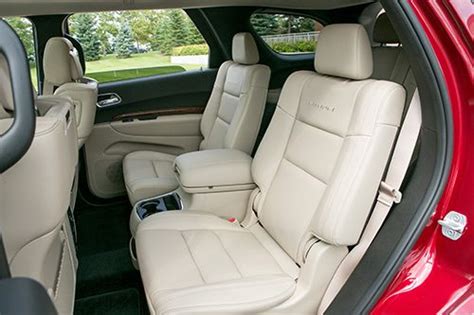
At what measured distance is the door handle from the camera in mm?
2920

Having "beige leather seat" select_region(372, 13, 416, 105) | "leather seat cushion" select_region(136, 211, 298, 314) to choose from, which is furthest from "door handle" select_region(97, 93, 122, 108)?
"beige leather seat" select_region(372, 13, 416, 105)

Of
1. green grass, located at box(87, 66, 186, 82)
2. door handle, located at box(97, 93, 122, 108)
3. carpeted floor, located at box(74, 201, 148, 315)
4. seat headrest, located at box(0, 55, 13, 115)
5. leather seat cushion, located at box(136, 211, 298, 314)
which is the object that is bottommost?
carpeted floor, located at box(74, 201, 148, 315)

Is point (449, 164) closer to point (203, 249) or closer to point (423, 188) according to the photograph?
point (423, 188)

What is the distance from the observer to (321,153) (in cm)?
151

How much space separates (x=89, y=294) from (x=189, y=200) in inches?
24.4

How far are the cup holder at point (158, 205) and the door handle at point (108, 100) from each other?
0.97m

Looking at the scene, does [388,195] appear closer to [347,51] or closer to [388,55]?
[347,51]

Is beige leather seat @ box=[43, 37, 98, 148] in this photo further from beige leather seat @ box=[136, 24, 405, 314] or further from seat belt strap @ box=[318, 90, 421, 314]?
seat belt strap @ box=[318, 90, 421, 314]

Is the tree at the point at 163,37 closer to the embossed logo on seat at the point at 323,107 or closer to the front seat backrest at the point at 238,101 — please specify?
the front seat backrest at the point at 238,101

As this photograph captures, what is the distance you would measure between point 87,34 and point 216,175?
4.52 feet

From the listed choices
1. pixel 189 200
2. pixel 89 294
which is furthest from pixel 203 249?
pixel 89 294

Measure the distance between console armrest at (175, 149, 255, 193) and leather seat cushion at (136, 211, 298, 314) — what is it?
163 millimetres

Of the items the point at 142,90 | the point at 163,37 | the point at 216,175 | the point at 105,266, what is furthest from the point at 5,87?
the point at 142,90

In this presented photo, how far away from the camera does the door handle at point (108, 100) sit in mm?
2920
